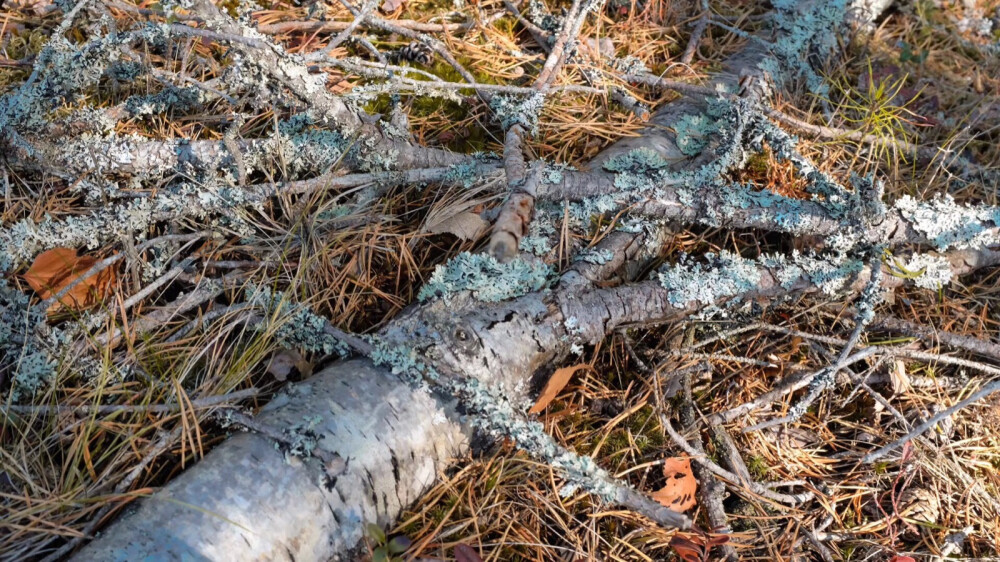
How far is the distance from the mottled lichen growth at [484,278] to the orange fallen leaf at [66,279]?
3.13 ft

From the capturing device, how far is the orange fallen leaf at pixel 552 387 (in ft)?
6.08

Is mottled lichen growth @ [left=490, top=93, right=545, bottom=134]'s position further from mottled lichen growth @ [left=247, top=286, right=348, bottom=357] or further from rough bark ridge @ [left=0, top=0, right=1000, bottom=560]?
mottled lichen growth @ [left=247, top=286, right=348, bottom=357]

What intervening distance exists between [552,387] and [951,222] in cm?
146

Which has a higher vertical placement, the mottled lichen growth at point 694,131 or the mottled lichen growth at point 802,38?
the mottled lichen growth at point 802,38

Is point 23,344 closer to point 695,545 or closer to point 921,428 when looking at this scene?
point 695,545

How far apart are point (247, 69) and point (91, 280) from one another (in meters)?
0.76

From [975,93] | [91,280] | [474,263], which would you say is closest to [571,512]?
[474,263]

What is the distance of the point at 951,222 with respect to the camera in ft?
6.97

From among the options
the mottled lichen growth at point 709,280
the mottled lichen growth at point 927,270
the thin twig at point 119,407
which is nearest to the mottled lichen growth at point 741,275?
the mottled lichen growth at point 709,280

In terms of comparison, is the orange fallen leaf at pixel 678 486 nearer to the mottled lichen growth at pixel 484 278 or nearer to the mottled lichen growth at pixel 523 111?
the mottled lichen growth at pixel 484 278

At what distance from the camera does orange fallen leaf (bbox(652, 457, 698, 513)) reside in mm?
1783

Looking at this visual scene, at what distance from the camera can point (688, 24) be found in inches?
118

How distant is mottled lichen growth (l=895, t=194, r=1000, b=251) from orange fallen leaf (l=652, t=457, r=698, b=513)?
1124mm

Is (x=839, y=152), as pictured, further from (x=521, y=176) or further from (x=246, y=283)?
(x=246, y=283)
